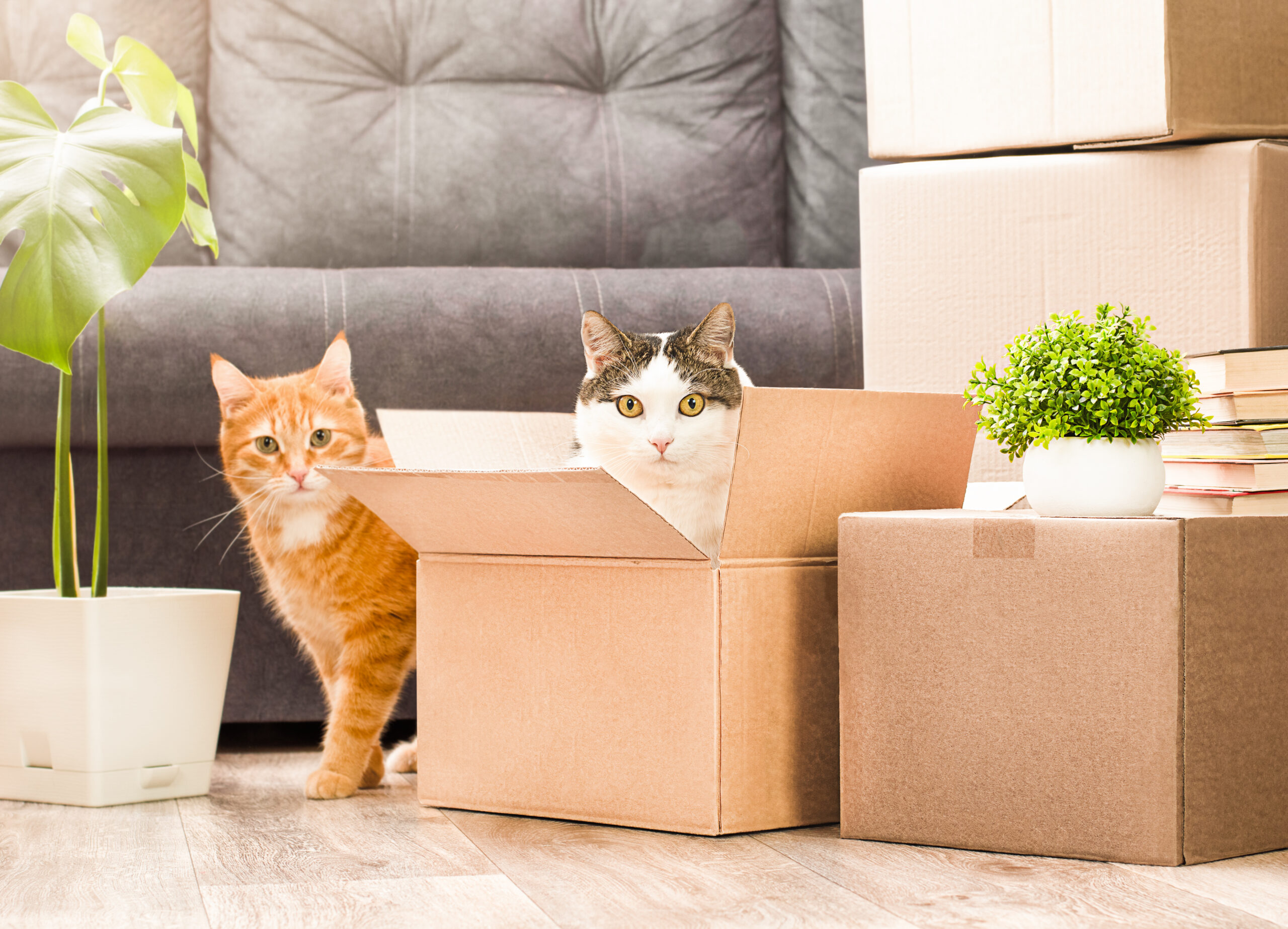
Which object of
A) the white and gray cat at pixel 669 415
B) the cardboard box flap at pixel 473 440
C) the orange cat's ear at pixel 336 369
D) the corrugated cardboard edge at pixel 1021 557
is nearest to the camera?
the corrugated cardboard edge at pixel 1021 557

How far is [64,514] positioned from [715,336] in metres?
0.70

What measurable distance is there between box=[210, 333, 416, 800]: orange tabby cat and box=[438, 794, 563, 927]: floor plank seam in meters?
0.20

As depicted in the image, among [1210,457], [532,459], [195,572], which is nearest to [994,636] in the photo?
[1210,457]

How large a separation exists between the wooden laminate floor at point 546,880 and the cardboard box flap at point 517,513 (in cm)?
25

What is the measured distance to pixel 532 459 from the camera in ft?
4.42

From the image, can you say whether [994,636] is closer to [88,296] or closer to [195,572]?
[88,296]

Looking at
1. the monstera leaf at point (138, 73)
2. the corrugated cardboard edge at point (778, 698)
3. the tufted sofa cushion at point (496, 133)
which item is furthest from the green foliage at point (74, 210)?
the tufted sofa cushion at point (496, 133)

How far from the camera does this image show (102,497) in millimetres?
1261

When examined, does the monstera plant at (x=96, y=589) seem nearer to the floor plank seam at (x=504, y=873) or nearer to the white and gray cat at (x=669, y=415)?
the floor plank seam at (x=504, y=873)

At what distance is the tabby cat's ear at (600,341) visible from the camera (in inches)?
48.3

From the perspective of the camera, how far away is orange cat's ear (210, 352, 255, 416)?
1.34 m

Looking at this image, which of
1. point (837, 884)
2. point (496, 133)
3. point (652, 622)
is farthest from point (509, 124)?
point (837, 884)

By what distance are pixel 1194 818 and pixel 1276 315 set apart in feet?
1.84

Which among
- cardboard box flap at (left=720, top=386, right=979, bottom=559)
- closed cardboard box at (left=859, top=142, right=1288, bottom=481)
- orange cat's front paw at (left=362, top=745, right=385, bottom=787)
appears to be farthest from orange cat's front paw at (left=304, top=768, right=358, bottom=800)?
closed cardboard box at (left=859, top=142, right=1288, bottom=481)
